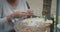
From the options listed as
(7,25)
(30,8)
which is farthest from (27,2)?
(7,25)

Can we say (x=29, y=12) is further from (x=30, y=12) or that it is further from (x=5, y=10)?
(x=5, y=10)

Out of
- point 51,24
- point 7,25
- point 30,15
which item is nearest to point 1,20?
point 7,25

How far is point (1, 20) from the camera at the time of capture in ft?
2.09

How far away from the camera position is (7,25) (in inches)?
25.5

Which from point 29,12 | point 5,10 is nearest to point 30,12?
point 29,12

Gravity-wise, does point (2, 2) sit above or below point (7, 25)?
above

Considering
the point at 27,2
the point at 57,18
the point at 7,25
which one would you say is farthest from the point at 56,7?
the point at 7,25

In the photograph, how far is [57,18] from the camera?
0.70 metres

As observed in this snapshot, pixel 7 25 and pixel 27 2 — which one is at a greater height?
pixel 27 2

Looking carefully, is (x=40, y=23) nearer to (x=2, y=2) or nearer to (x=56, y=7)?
(x=56, y=7)

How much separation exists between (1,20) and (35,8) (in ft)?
0.64

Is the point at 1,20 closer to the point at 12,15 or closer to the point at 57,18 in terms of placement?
the point at 12,15

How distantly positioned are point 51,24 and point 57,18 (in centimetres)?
5

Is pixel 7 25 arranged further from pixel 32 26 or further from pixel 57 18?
pixel 57 18
